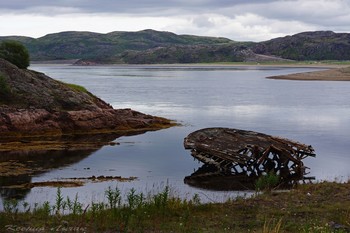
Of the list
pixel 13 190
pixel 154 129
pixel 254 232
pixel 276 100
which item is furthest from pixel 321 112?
pixel 254 232

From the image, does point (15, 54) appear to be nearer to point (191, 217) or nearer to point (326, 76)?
point (191, 217)

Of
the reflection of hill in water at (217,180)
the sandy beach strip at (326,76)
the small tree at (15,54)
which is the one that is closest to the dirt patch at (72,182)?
the reflection of hill in water at (217,180)

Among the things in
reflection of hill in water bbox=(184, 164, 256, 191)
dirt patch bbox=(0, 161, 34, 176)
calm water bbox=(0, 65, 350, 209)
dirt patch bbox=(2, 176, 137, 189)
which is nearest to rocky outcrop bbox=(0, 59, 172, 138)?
calm water bbox=(0, 65, 350, 209)

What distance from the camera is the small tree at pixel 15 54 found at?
61.6m

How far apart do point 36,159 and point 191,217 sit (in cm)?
2161

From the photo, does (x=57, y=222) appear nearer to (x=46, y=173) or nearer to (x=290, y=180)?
(x=46, y=173)

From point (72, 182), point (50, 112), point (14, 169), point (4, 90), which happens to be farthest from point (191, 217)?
point (4, 90)

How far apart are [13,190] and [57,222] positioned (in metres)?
11.3

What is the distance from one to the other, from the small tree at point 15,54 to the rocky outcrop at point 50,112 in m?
3.69

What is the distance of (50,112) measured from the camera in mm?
51969

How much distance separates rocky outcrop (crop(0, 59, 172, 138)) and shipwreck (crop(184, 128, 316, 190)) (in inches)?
676

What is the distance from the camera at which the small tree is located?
61.6 meters

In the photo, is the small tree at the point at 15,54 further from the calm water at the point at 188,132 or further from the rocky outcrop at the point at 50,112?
the calm water at the point at 188,132

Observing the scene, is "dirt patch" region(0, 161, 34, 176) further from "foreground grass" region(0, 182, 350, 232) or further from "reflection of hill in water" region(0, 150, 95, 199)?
"foreground grass" region(0, 182, 350, 232)
